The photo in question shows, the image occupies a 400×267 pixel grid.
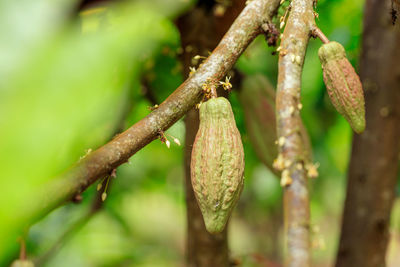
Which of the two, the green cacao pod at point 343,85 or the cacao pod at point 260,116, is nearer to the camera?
the green cacao pod at point 343,85

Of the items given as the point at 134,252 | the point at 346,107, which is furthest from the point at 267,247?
the point at 346,107

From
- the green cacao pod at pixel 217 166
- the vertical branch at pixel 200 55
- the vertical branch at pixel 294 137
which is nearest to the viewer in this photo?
the vertical branch at pixel 294 137

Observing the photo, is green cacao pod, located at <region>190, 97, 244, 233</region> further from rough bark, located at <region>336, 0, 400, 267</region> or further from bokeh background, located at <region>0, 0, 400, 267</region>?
rough bark, located at <region>336, 0, 400, 267</region>

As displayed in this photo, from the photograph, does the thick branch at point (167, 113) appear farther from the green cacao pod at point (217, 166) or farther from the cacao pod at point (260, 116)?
the cacao pod at point (260, 116)

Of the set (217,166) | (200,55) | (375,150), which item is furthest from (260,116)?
(217,166)

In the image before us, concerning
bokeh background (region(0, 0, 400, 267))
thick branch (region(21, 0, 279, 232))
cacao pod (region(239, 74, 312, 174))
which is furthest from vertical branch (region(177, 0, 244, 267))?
thick branch (region(21, 0, 279, 232))

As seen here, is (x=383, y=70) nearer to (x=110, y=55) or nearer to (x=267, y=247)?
(x=110, y=55)

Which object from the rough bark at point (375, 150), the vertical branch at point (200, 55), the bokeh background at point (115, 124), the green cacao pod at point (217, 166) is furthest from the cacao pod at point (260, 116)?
the green cacao pod at point (217, 166)
